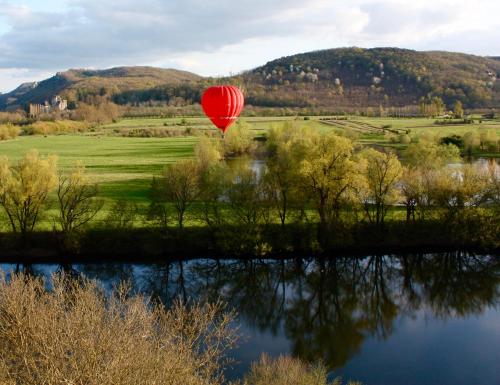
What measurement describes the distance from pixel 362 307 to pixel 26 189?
20359 mm

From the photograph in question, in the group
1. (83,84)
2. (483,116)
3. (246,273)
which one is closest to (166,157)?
(246,273)

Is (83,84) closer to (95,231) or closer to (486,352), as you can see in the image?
(95,231)

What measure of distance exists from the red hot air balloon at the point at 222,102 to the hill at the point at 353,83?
84.3m

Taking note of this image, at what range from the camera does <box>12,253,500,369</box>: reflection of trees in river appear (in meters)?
21.3

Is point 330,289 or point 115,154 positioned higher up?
point 115,154

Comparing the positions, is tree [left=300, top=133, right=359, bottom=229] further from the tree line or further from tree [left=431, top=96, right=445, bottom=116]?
tree [left=431, top=96, right=445, bottom=116]

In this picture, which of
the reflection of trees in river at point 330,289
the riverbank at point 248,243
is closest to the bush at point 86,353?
the reflection of trees in river at point 330,289

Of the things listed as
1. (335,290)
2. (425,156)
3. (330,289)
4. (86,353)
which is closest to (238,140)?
(425,156)

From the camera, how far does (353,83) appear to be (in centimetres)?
12925

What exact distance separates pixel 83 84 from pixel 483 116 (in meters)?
124

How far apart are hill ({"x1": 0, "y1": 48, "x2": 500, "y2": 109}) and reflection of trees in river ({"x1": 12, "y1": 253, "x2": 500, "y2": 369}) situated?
266ft

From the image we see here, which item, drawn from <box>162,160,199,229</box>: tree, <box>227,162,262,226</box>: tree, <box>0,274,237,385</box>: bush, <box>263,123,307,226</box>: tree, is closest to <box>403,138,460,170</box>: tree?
<box>263,123,307,226</box>: tree

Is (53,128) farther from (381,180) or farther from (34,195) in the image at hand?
(381,180)

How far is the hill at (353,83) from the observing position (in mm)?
108000
